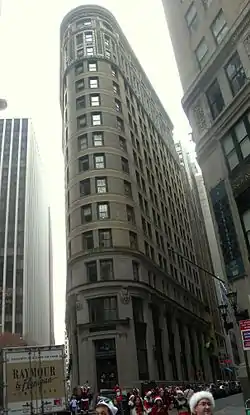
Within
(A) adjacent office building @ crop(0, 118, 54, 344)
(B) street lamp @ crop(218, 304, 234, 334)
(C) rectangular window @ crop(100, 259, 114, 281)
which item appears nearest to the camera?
(B) street lamp @ crop(218, 304, 234, 334)

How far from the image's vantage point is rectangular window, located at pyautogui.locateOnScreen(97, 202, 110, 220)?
1895 inches

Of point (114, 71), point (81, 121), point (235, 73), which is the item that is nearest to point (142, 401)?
point (235, 73)

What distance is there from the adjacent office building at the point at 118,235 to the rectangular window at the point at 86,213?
0.13m

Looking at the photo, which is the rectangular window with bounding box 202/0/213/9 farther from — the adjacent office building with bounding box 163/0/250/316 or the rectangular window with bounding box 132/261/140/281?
the rectangular window with bounding box 132/261/140/281

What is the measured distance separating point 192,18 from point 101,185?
86.8 feet

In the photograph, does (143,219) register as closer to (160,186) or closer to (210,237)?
(160,186)

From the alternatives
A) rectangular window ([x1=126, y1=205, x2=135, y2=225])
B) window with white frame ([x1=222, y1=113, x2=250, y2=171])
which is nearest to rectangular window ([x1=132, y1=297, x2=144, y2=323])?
rectangular window ([x1=126, y1=205, x2=135, y2=225])

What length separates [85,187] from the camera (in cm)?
5084

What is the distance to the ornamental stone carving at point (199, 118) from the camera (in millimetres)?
24759

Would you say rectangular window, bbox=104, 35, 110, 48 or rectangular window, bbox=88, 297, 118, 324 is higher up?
rectangular window, bbox=104, 35, 110, 48

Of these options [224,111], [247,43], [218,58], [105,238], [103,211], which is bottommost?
[224,111]

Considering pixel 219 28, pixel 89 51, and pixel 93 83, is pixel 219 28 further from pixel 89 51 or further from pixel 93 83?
pixel 89 51

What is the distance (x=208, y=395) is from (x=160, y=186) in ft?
203

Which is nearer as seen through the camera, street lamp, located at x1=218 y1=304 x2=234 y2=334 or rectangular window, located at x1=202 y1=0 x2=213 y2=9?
street lamp, located at x1=218 y1=304 x2=234 y2=334
